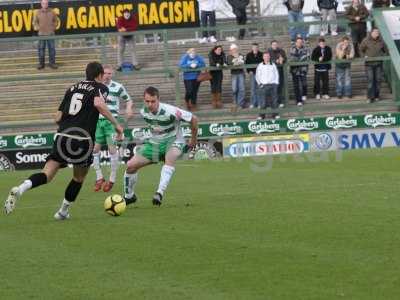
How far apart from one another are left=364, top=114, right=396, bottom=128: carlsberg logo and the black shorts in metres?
18.5

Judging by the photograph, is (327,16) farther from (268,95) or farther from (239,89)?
(239,89)

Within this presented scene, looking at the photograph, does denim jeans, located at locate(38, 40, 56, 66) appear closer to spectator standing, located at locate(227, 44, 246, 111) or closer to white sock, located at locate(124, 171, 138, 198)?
spectator standing, located at locate(227, 44, 246, 111)

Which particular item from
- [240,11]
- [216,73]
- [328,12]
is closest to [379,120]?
[216,73]

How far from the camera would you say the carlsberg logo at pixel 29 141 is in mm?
31188

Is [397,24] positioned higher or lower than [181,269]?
higher

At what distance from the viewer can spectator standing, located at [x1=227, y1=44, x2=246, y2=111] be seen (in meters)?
33.8

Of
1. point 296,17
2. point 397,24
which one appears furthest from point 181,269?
point 296,17

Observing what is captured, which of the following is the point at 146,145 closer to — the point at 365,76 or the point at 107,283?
the point at 107,283

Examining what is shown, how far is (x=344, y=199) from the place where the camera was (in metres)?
16.2

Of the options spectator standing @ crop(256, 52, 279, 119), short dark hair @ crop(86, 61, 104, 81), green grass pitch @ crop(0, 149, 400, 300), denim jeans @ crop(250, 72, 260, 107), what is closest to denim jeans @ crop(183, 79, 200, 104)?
denim jeans @ crop(250, 72, 260, 107)

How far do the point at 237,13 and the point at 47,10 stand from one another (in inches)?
250

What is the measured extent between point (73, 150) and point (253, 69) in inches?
783

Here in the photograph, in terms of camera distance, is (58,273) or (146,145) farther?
(146,145)

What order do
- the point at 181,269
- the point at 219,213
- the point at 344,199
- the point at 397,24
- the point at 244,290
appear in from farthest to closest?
the point at 397,24, the point at 344,199, the point at 219,213, the point at 181,269, the point at 244,290
